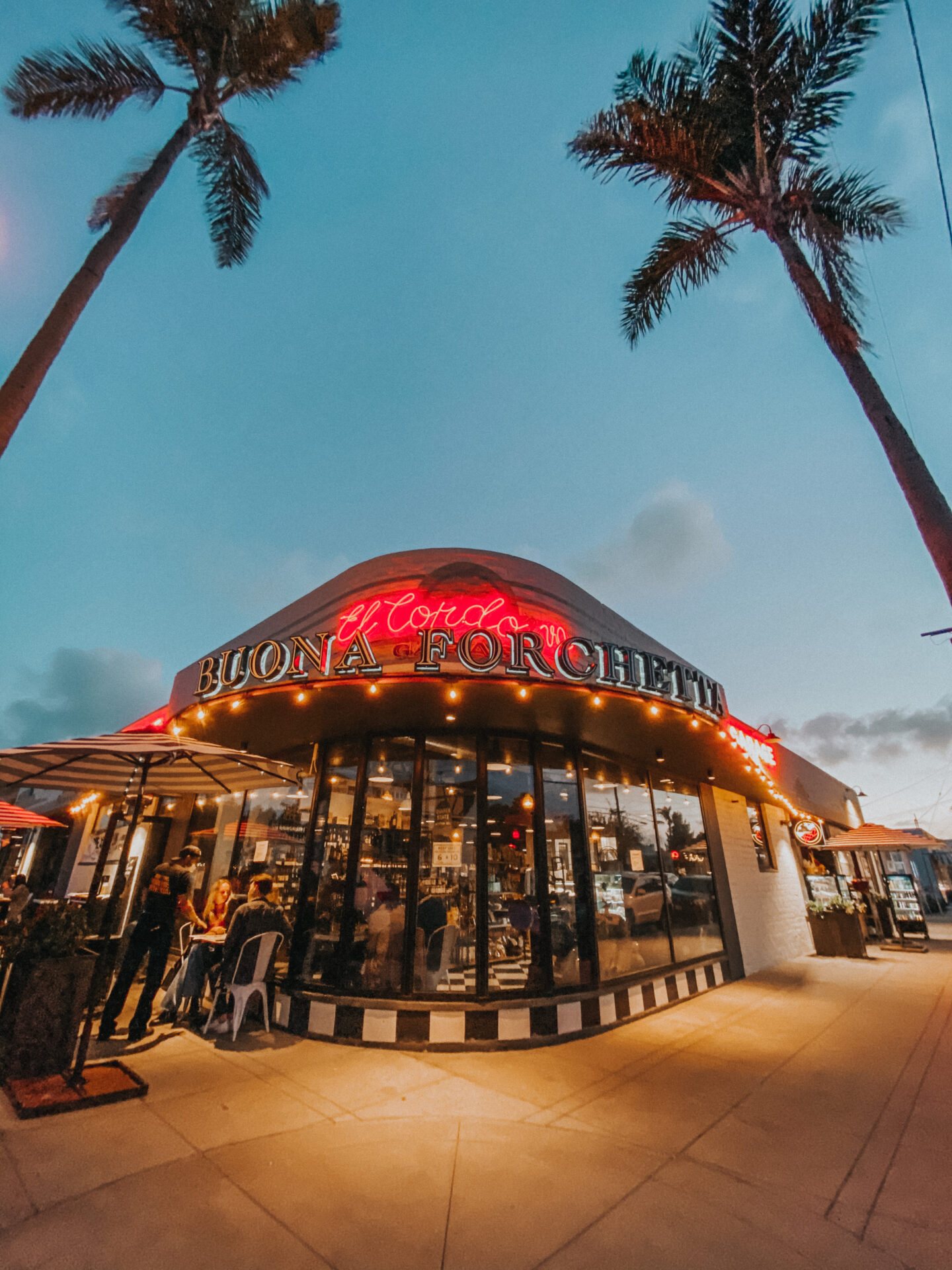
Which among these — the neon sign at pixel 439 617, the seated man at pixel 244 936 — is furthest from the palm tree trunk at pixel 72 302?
the seated man at pixel 244 936

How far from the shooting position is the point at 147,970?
6.01 meters

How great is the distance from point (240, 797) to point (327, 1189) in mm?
7046

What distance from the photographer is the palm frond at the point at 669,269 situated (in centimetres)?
800

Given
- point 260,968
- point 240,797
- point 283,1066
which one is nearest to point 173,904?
point 260,968

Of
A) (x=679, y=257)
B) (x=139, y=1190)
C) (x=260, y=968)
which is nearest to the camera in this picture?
(x=139, y=1190)

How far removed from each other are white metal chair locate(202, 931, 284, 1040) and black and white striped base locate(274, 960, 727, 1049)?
455 millimetres

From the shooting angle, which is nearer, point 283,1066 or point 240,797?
point 283,1066

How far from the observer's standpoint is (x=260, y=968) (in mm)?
6133

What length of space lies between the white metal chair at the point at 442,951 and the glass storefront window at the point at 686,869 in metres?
A: 4.10

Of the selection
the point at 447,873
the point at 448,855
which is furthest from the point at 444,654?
the point at 447,873

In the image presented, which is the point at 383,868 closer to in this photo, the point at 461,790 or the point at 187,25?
the point at 461,790

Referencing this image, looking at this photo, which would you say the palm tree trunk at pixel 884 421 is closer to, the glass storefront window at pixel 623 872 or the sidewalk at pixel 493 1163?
the sidewalk at pixel 493 1163

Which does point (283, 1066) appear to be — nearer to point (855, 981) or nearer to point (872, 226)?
point (855, 981)

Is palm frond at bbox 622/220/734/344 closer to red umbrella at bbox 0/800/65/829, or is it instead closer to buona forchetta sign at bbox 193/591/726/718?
buona forchetta sign at bbox 193/591/726/718
